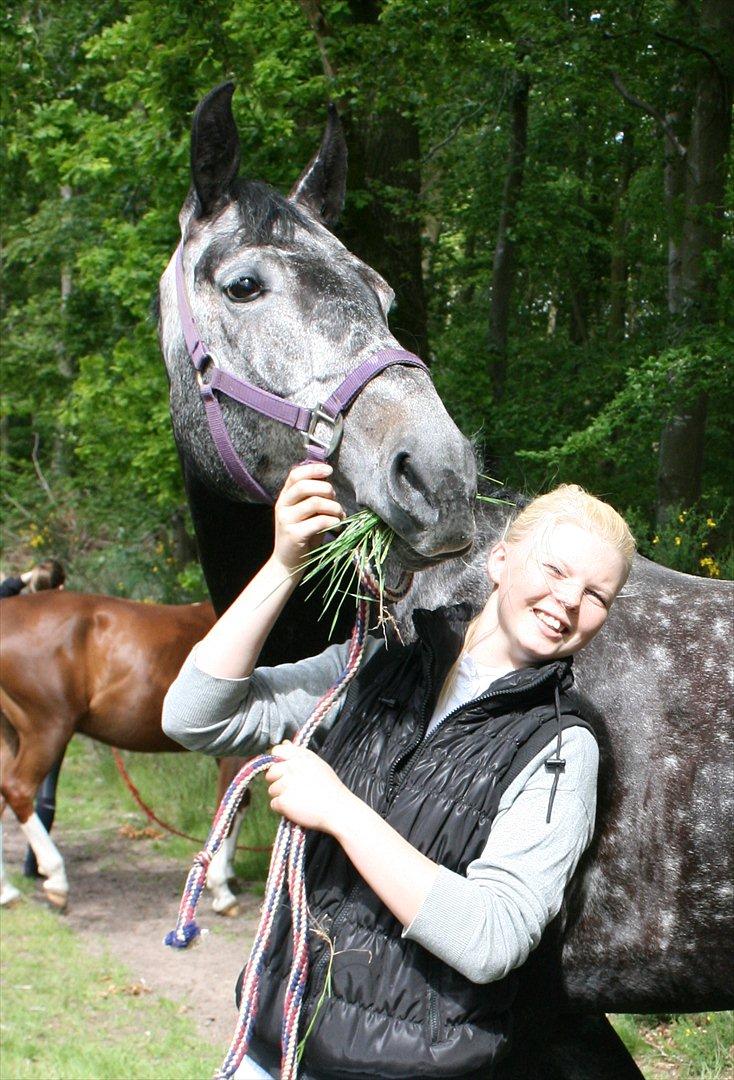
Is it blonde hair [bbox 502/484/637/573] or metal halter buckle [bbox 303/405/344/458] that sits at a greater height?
metal halter buckle [bbox 303/405/344/458]

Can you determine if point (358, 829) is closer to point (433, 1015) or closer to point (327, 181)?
point (433, 1015)

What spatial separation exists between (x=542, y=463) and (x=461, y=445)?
5172 millimetres

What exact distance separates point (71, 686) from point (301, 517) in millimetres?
5223

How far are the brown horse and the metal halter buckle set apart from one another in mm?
4619

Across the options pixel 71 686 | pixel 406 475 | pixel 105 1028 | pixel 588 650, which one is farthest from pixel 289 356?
pixel 71 686

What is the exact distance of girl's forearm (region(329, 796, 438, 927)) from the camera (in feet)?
4.80

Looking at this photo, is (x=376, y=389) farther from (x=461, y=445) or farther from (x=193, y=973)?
(x=193, y=973)

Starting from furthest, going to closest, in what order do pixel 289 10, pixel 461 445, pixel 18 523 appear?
1. pixel 18 523
2. pixel 289 10
3. pixel 461 445

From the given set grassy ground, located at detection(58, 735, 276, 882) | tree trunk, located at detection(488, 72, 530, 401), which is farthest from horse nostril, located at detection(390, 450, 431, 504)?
tree trunk, located at detection(488, 72, 530, 401)

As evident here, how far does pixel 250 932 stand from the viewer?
6070 mm

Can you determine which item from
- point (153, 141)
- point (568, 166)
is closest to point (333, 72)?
point (153, 141)

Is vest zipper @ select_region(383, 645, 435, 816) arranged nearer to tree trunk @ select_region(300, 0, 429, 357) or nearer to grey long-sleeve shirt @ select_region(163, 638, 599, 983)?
grey long-sleeve shirt @ select_region(163, 638, 599, 983)

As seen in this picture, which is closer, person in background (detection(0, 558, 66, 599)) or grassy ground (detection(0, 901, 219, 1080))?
grassy ground (detection(0, 901, 219, 1080))

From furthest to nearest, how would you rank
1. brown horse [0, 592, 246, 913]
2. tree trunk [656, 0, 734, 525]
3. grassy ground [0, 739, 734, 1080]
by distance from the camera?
tree trunk [656, 0, 734, 525] → brown horse [0, 592, 246, 913] → grassy ground [0, 739, 734, 1080]
